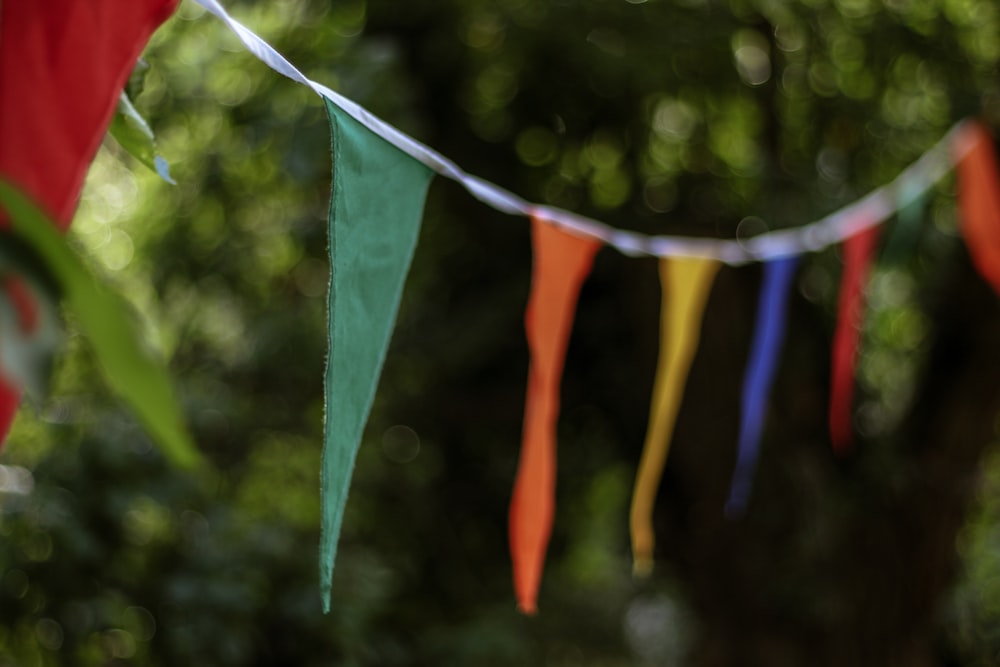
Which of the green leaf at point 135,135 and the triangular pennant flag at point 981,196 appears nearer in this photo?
the green leaf at point 135,135

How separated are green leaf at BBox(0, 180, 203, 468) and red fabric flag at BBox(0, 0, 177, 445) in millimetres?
216

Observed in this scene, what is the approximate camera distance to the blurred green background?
305 centimetres

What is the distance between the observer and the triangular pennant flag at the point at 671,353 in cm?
219

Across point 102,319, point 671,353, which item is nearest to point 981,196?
point 671,353

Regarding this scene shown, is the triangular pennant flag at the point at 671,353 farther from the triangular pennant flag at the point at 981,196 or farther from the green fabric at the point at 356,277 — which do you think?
the green fabric at the point at 356,277

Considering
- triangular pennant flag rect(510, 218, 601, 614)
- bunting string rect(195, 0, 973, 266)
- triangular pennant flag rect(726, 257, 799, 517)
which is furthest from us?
triangular pennant flag rect(726, 257, 799, 517)

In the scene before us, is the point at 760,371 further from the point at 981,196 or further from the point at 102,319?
the point at 102,319

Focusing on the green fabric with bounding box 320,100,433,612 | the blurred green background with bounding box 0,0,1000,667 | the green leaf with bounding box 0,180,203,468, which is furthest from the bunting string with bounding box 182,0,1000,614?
the green leaf with bounding box 0,180,203,468

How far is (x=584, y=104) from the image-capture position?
340cm

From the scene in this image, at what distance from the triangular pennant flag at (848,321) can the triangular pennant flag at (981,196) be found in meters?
0.22

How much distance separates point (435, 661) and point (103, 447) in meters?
1.06

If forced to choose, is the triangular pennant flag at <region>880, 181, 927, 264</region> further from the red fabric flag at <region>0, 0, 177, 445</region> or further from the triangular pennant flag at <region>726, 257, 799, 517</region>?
the red fabric flag at <region>0, 0, 177, 445</region>

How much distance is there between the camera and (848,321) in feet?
8.81

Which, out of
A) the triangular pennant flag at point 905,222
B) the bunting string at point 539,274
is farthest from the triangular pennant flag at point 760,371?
the triangular pennant flag at point 905,222
